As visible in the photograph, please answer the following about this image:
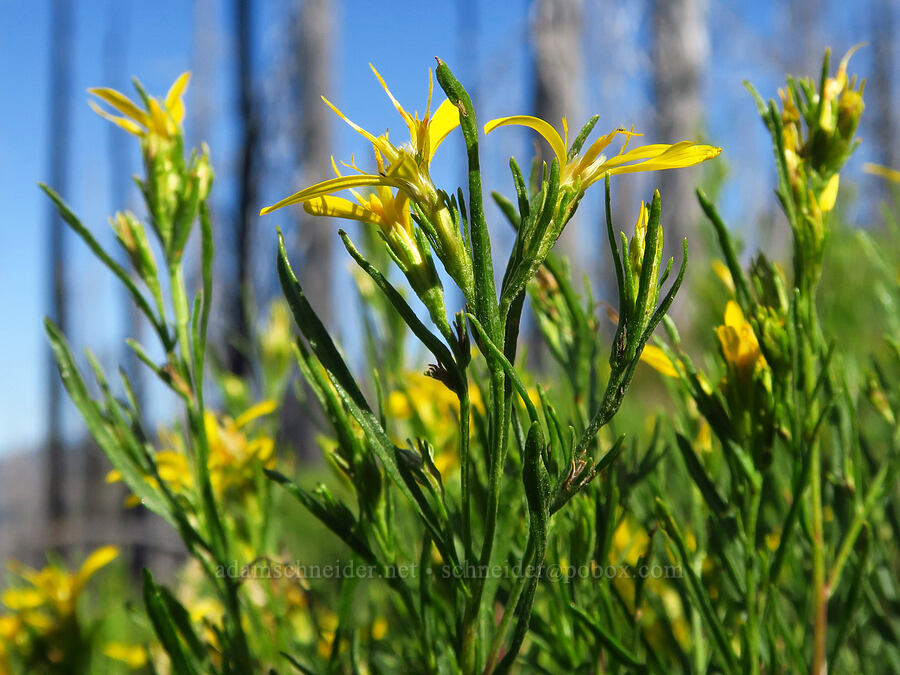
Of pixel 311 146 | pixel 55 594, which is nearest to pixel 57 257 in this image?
pixel 311 146

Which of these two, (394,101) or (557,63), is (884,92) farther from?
(394,101)

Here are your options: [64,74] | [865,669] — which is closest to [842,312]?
[865,669]

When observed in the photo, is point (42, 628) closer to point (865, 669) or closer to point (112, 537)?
point (112, 537)

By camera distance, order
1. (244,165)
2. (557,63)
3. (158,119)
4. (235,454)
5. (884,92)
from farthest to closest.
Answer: (884,92) → (557,63) → (244,165) → (235,454) → (158,119)

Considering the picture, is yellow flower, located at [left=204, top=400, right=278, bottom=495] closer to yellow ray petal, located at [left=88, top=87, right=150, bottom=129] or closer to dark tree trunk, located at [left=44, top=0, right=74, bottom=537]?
yellow ray petal, located at [left=88, top=87, right=150, bottom=129]

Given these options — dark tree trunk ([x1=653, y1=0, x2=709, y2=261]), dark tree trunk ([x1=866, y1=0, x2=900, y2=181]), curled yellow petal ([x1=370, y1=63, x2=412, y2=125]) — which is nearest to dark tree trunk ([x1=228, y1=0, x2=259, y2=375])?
curled yellow petal ([x1=370, y1=63, x2=412, y2=125])

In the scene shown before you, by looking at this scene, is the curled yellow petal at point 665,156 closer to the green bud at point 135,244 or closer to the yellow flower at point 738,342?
the yellow flower at point 738,342

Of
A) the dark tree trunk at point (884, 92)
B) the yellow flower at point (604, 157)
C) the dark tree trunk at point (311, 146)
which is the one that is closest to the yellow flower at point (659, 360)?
the yellow flower at point (604, 157)

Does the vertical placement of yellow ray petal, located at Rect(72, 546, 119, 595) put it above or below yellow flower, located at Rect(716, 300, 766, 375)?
below
